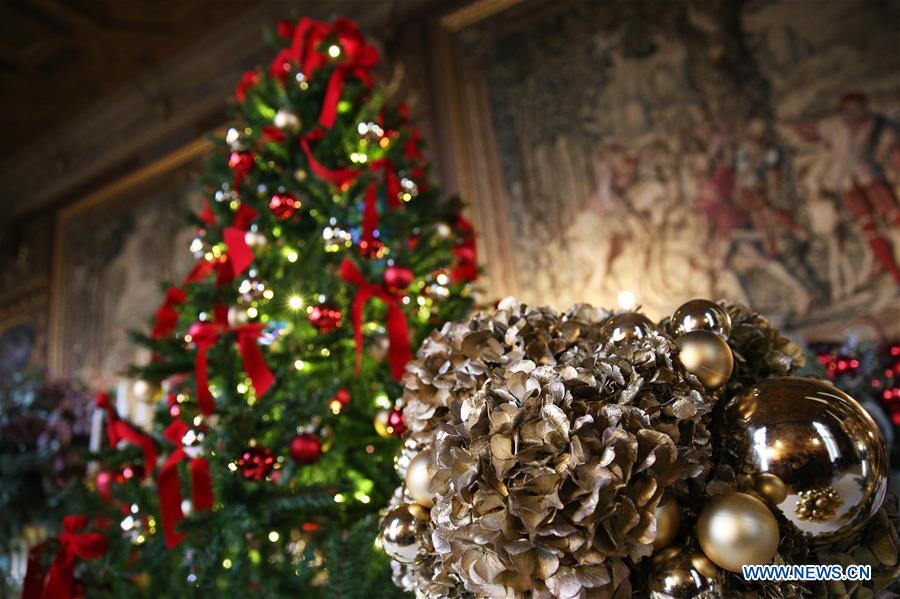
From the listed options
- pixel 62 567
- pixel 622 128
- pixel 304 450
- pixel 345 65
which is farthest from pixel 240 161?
pixel 622 128

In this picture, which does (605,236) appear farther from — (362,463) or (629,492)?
(629,492)

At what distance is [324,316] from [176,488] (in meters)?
0.44

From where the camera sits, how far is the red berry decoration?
52.4 inches

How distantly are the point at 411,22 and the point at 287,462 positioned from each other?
129 inches

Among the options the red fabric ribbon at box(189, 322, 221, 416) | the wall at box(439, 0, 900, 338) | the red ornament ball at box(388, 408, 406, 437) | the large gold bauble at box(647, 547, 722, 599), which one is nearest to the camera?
the large gold bauble at box(647, 547, 722, 599)

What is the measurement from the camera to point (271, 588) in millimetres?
922

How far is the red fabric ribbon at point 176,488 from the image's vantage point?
3.61 feet

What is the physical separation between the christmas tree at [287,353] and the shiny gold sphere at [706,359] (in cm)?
52

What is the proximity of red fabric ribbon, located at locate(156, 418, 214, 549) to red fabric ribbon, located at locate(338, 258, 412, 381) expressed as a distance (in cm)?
35

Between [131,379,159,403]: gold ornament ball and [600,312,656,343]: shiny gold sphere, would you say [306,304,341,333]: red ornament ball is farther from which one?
[600,312,656,343]: shiny gold sphere

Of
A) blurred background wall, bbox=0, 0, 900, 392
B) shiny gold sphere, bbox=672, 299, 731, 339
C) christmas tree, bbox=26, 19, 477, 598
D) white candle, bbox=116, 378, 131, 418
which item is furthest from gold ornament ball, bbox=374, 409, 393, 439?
white candle, bbox=116, 378, 131, 418

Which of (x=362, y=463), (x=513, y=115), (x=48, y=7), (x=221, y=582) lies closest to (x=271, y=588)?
(x=221, y=582)

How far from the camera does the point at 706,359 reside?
631 millimetres

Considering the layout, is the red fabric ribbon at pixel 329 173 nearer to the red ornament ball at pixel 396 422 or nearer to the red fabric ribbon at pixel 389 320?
the red fabric ribbon at pixel 389 320
